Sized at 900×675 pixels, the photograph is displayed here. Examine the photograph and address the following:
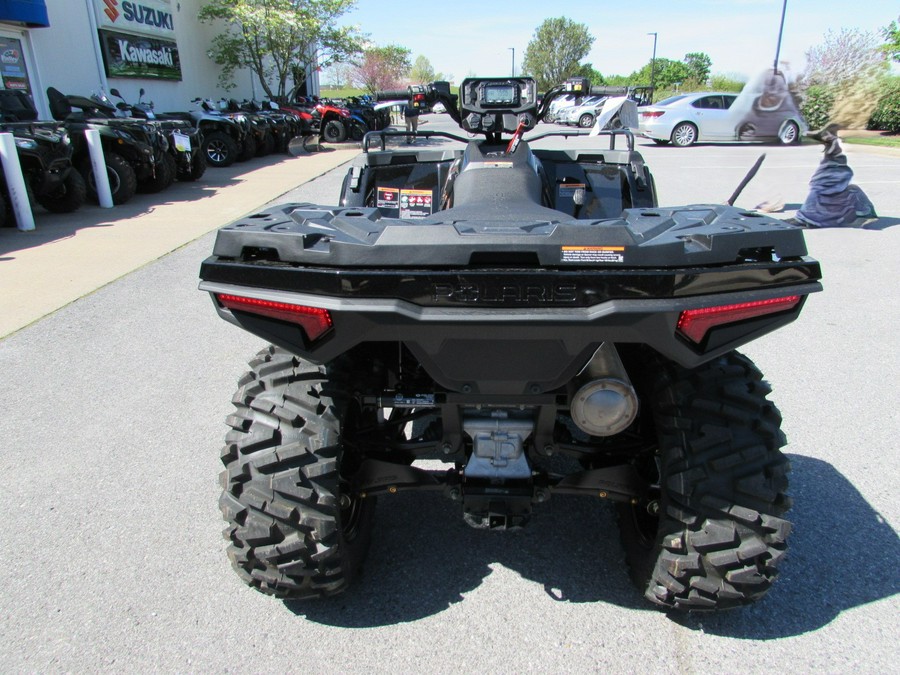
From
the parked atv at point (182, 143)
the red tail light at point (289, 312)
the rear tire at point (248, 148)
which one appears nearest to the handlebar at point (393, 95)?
the red tail light at point (289, 312)

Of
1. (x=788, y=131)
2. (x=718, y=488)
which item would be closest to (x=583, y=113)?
(x=788, y=131)

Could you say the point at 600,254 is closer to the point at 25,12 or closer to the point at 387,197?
the point at 387,197

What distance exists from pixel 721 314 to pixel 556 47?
2627 inches

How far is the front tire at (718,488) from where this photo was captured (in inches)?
77.7

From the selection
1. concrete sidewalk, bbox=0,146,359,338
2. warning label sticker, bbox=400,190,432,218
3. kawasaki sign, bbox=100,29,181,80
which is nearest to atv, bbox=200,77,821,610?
warning label sticker, bbox=400,190,432,218

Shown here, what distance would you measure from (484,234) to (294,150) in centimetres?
320

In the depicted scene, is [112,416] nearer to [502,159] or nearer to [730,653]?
[502,159]

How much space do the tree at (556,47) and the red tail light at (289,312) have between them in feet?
197

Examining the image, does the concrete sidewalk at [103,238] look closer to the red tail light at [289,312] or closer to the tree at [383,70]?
the red tail light at [289,312]

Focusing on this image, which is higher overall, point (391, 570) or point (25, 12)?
point (25, 12)

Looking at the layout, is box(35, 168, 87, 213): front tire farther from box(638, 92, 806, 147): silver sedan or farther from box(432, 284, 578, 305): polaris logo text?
box(638, 92, 806, 147): silver sedan

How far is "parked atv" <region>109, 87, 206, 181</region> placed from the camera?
11.3m

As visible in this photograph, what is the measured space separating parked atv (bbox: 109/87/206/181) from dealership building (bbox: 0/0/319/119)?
2.00 meters

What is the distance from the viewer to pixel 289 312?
174 centimetres
